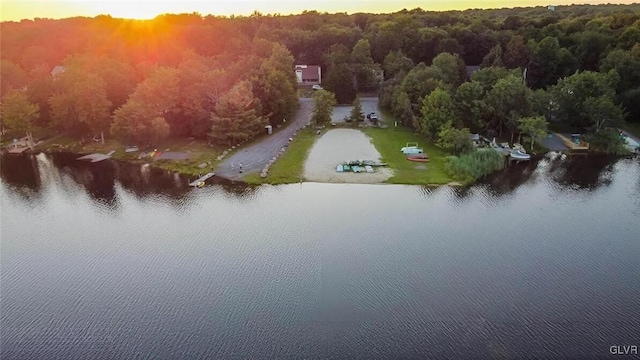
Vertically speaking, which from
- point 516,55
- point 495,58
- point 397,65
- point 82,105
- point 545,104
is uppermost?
point 516,55

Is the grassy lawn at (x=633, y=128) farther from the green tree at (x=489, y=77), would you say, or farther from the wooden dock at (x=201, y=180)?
the wooden dock at (x=201, y=180)

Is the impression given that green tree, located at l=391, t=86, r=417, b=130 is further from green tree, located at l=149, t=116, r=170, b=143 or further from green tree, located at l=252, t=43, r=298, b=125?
green tree, located at l=149, t=116, r=170, b=143

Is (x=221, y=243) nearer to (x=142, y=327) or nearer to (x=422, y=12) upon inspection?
(x=142, y=327)

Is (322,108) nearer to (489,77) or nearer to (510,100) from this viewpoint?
(489,77)

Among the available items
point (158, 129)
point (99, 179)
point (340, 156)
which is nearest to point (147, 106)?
point (158, 129)

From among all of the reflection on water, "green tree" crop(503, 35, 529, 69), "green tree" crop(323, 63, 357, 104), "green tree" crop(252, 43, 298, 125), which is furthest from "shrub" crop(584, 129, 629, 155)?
the reflection on water

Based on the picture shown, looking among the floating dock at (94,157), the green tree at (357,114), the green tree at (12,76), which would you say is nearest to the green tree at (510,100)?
the green tree at (357,114)
